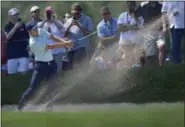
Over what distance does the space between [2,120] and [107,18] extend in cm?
420

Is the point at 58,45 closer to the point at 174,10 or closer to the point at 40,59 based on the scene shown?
the point at 40,59

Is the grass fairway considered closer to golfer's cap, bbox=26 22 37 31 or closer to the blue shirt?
the blue shirt

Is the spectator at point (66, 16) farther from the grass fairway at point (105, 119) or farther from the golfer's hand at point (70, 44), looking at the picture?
the grass fairway at point (105, 119)

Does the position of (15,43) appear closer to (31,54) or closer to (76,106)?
(31,54)

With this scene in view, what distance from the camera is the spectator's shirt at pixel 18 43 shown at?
43.8ft

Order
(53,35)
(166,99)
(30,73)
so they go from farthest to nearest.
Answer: (30,73) < (53,35) < (166,99)

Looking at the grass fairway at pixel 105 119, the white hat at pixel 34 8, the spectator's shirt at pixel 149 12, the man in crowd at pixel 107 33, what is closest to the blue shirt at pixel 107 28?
the man in crowd at pixel 107 33

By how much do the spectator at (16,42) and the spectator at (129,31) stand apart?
210 centimetres

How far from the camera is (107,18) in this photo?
12672 mm

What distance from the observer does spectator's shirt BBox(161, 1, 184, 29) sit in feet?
39.3

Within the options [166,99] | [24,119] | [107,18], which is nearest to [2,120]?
[24,119]

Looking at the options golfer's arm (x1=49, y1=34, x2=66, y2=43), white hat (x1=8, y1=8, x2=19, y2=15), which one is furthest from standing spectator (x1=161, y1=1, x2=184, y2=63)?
white hat (x1=8, y1=8, x2=19, y2=15)

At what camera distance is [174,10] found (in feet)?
39.5

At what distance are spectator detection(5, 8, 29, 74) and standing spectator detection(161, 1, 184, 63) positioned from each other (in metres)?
2.95
